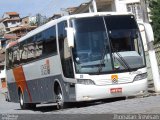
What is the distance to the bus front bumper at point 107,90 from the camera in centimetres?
1608

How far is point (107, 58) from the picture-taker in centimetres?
1622

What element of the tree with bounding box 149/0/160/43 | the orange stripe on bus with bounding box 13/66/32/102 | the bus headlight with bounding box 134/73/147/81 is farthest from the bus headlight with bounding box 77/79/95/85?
the tree with bounding box 149/0/160/43

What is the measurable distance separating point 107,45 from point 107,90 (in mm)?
1487

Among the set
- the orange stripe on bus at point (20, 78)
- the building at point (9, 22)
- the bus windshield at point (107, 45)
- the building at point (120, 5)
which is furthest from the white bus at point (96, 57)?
the building at point (9, 22)

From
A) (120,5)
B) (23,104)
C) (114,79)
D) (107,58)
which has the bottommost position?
(23,104)

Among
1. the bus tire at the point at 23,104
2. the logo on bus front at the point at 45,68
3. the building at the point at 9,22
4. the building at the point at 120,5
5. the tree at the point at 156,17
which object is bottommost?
the bus tire at the point at 23,104

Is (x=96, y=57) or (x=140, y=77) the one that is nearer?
(x=96, y=57)

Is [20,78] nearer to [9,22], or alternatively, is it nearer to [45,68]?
[45,68]

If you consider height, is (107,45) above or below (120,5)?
below

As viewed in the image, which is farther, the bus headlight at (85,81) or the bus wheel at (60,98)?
the bus wheel at (60,98)

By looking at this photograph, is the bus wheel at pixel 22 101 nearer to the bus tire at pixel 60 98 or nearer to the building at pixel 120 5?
the bus tire at pixel 60 98

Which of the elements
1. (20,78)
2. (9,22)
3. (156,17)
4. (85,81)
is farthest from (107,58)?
(9,22)

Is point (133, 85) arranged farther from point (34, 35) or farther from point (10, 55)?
point (10, 55)

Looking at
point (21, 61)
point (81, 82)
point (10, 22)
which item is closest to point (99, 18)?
point (81, 82)
